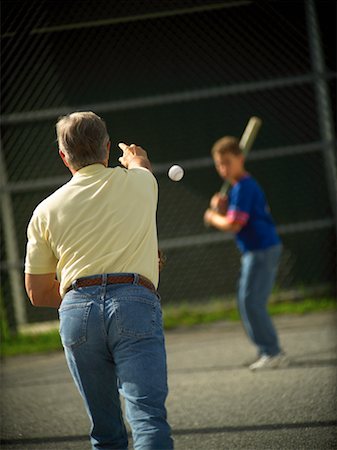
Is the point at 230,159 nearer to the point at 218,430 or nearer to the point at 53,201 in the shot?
the point at 218,430

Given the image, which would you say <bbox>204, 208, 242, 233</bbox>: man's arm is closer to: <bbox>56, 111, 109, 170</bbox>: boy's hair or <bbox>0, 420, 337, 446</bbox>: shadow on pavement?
<bbox>0, 420, 337, 446</bbox>: shadow on pavement

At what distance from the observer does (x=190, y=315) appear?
9.53 meters

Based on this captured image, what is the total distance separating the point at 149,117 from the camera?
9.72 meters

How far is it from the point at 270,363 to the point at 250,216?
1149 millimetres

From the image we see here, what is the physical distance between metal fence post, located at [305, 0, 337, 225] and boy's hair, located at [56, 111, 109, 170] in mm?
5808

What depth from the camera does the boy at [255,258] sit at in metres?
7.03

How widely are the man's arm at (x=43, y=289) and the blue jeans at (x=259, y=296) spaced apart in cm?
333

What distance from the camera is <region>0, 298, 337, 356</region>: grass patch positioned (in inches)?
356

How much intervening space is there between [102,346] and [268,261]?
3.73 meters

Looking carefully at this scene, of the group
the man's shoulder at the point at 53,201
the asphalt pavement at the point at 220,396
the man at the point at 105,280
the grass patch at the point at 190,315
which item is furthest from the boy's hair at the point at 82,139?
the grass patch at the point at 190,315

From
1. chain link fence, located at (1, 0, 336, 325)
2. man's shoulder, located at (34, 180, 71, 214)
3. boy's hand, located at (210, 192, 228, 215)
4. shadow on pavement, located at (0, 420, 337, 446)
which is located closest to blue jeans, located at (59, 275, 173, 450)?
man's shoulder, located at (34, 180, 71, 214)

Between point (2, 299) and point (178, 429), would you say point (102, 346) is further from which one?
point (2, 299)

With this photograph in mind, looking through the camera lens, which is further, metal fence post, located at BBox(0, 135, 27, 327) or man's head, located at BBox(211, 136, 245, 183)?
metal fence post, located at BBox(0, 135, 27, 327)

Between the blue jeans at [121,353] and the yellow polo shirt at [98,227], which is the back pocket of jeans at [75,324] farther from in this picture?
the yellow polo shirt at [98,227]
